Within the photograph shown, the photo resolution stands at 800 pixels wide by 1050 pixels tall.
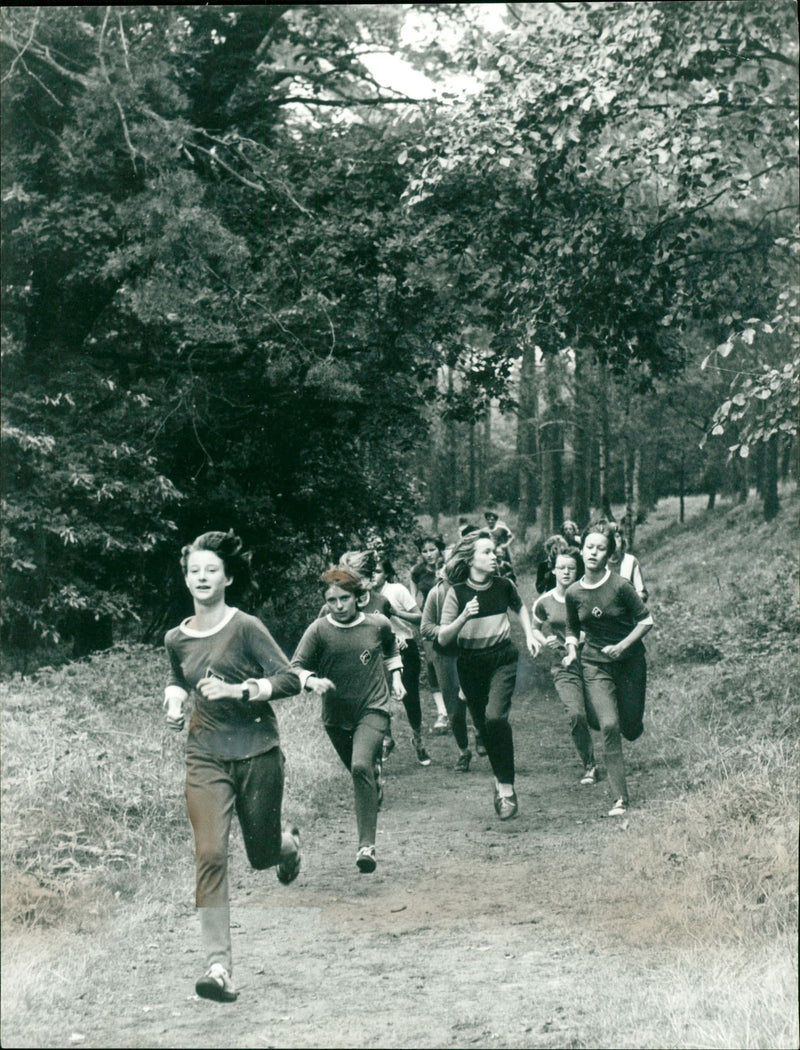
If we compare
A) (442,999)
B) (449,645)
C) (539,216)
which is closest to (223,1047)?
(442,999)

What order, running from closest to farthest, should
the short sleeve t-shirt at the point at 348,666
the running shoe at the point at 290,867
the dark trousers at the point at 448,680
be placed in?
the running shoe at the point at 290,867 < the short sleeve t-shirt at the point at 348,666 < the dark trousers at the point at 448,680

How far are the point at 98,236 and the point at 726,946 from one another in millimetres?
6530

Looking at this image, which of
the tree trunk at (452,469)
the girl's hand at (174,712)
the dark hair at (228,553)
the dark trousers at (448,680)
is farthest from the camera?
the tree trunk at (452,469)

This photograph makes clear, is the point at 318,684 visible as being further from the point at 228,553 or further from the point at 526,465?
the point at 526,465

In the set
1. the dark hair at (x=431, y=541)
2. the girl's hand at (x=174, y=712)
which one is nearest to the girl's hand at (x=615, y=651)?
the girl's hand at (x=174, y=712)

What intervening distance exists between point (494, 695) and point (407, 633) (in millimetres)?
2604

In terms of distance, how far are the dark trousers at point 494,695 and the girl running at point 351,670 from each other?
3.86 ft

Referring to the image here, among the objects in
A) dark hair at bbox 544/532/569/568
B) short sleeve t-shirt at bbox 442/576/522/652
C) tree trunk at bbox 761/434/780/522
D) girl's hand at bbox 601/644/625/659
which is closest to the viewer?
girl's hand at bbox 601/644/625/659

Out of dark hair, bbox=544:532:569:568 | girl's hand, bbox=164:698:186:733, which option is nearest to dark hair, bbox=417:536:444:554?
dark hair, bbox=544:532:569:568

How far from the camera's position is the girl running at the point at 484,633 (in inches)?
349

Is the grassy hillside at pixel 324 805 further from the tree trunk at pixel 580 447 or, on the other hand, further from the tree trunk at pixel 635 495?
the tree trunk at pixel 580 447

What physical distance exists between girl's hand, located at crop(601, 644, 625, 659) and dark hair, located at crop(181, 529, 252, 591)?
343cm

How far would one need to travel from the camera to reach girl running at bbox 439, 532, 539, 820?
8.86m

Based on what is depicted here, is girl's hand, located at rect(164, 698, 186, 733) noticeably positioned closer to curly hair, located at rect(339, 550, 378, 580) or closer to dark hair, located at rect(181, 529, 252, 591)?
dark hair, located at rect(181, 529, 252, 591)
